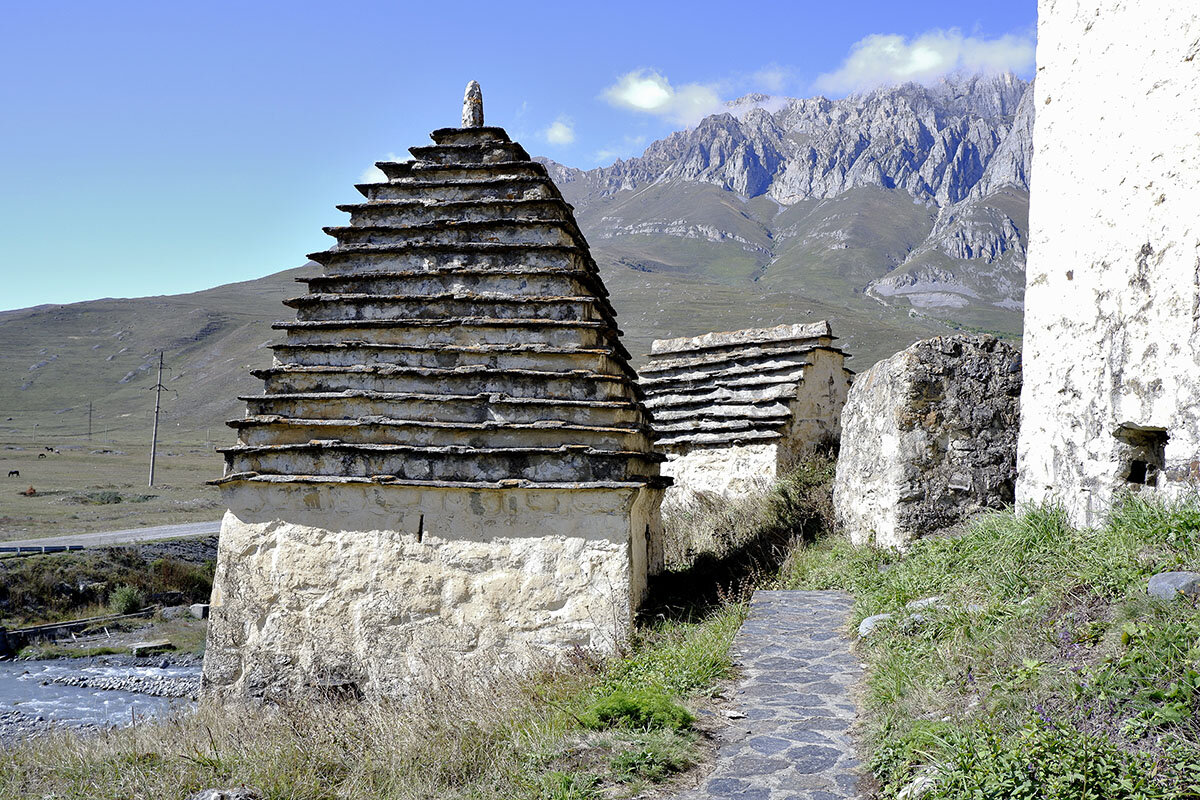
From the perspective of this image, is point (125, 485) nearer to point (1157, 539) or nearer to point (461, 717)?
point (461, 717)

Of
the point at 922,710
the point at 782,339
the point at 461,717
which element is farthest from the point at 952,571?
the point at 782,339

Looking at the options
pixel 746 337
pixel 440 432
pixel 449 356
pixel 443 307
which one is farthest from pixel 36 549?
pixel 440 432

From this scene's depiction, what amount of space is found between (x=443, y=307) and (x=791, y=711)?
16.3 feet

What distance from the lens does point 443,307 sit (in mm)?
8336

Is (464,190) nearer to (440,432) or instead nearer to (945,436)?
(440,432)

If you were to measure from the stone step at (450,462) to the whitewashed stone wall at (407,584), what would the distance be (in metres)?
0.16

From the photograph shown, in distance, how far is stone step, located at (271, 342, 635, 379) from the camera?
7996 mm

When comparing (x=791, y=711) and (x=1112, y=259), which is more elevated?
(x=1112, y=259)

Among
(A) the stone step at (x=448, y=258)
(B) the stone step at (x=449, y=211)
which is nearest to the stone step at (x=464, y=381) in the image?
(A) the stone step at (x=448, y=258)

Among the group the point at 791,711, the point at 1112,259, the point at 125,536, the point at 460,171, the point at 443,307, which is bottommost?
the point at 125,536

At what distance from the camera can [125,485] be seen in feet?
149

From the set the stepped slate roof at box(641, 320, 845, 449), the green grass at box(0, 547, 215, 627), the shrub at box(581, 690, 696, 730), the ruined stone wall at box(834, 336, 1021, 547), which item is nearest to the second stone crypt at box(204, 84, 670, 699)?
the shrub at box(581, 690, 696, 730)

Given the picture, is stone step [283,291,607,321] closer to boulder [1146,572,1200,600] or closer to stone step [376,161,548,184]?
stone step [376,161,548,184]

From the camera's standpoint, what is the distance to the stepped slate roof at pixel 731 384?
13508 millimetres
